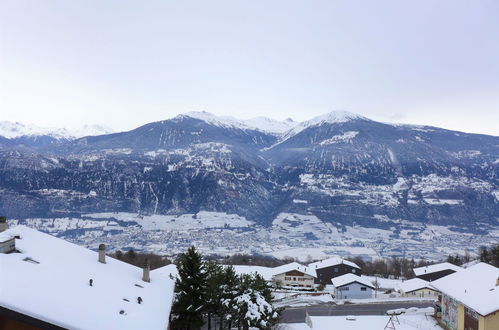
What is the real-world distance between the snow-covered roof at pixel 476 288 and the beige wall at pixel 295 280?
46.4 metres

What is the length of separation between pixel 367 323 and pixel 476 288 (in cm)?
960

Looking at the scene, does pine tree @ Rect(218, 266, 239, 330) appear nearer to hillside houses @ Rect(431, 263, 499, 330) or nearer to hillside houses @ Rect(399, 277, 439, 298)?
hillside houses @ Rect(431, 263, 499, 330)

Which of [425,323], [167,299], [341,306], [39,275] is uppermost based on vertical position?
[39,275]

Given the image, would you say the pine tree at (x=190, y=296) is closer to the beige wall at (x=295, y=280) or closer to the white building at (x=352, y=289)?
the white building at (x=352, y=289)

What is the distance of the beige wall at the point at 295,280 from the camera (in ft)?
280

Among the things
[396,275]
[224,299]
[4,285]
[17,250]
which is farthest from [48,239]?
[396,275]

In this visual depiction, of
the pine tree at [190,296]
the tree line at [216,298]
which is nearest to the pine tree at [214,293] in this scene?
the tree line at [216,298]

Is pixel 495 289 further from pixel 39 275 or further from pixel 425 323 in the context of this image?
pixel 39 275

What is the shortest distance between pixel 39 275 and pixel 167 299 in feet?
37.4

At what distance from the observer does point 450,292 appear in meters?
37.0

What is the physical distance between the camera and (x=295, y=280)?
283 feet

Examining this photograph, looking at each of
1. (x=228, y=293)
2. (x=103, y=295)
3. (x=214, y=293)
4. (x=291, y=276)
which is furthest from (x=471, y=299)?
(x=291, y=276)

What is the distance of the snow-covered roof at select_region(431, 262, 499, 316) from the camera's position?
103ft

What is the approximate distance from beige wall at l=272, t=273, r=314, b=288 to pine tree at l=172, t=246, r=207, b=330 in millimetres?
58822
